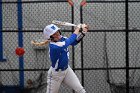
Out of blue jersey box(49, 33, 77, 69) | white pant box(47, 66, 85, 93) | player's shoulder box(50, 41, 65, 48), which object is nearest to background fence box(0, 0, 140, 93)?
white pant box(47, 66, 85, 93)

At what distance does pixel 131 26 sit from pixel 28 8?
2.09 meters

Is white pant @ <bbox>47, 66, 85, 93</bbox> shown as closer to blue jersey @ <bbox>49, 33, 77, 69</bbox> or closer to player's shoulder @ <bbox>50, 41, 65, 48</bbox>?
blue jersey @ <bbox>49, 33, 77, 69</bbox>

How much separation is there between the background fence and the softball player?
1075 mm

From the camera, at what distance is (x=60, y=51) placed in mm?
6211

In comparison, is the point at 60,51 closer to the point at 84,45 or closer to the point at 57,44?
the point at 57,44

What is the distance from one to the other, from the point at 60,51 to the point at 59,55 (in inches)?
3.2

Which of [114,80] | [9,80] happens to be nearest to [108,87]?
[114,80]

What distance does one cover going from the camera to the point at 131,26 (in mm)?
7711

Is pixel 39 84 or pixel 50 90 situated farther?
pixel 39 84

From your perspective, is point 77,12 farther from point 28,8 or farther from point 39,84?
point 39,84

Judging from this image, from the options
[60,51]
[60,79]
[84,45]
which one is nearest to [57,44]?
[60,51]

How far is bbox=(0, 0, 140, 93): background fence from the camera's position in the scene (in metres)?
7.62

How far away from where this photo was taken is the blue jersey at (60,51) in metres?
6.13

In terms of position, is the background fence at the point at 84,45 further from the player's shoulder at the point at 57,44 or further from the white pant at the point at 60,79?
the player's shoulder at the point at 57,44
